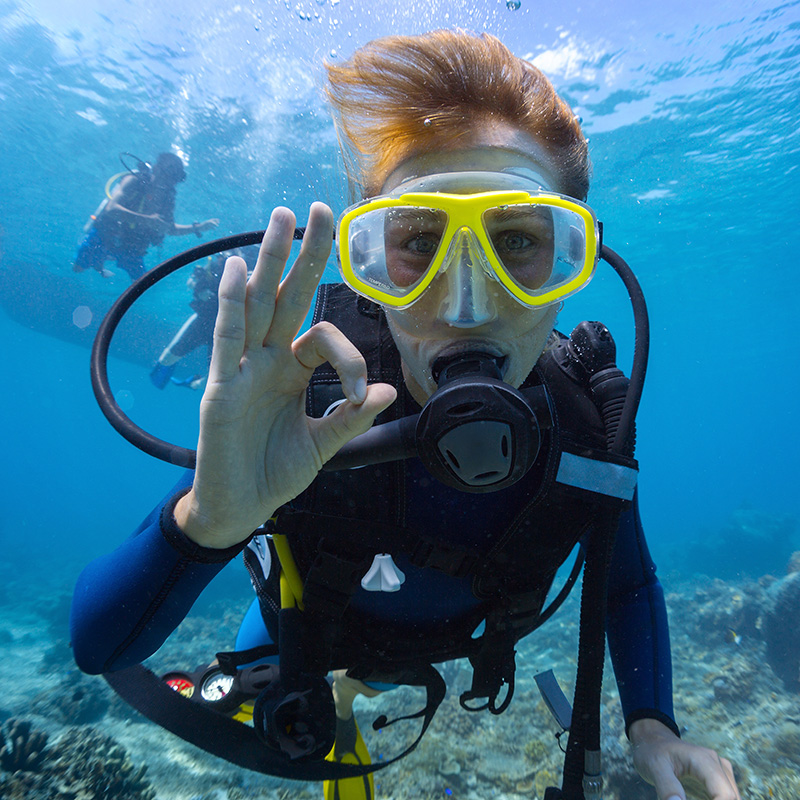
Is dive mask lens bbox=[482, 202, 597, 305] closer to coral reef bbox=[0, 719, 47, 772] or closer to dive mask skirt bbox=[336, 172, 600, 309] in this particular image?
dive mask skirt bbox=[336, 172, 600, 309]

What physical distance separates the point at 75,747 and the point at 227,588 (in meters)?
13.0

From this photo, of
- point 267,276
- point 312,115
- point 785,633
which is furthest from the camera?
point 312,115

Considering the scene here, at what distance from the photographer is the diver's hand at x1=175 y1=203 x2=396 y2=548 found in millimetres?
1236

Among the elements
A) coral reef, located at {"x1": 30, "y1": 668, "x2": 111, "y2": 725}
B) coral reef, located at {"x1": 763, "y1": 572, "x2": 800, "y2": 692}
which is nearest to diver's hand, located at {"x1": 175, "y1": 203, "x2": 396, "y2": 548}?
coral reef, located at {"x1": 30, "y1": 668, "x2": 111, "y2": 725}

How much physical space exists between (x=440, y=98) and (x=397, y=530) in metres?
1.84

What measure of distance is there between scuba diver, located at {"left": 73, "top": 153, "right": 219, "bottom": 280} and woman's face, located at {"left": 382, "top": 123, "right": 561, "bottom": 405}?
14.4 m

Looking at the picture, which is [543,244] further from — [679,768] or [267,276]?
[679,768]

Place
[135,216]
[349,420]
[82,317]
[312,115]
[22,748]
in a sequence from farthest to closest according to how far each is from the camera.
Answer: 1. [82,317]
2. [135,216]
3. [312,115]
4. [22,748]
5. [349,420]

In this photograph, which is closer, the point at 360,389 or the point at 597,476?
the point at 360,389

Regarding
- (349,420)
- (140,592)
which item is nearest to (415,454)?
(349,420)

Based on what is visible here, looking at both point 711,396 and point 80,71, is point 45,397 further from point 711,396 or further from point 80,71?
point 711,396

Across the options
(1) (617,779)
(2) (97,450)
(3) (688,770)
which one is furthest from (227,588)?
(2) (97,450)

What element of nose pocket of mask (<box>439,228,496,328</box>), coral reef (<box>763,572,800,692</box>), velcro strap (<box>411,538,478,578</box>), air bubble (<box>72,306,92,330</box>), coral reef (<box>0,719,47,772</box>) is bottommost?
coral reef (<box>0,719,47,772</box>)

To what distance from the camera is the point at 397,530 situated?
2098 mm
